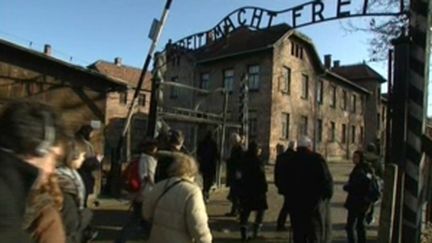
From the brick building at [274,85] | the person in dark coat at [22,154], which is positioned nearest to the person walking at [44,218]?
the person in dark coat at [22,154]

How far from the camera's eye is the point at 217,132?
687 inches

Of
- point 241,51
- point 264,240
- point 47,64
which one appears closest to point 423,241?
point 264,240

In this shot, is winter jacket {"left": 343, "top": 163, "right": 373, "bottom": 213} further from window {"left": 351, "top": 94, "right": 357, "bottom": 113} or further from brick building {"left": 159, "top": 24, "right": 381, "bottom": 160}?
window {"left": 351, "top": 94, "right": 357, "bottom": 113}

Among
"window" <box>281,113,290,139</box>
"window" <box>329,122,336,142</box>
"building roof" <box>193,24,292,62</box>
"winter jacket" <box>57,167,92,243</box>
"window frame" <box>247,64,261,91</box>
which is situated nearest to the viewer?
"winter jacket" <box>57,167,92,243</box>

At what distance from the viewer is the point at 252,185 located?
411 inches

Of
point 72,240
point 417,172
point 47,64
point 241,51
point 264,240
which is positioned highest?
point 241,51

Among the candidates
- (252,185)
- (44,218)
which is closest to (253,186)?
(252,185)

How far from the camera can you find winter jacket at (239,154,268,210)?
33.9ft

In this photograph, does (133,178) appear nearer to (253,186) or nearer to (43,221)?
(253,186)

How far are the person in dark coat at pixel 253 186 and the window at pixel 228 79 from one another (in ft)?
90.8

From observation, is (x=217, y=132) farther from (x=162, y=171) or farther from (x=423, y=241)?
(x=162, y=171)

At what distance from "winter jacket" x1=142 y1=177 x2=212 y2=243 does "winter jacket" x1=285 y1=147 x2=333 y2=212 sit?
3129mm

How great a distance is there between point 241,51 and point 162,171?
3012 cm

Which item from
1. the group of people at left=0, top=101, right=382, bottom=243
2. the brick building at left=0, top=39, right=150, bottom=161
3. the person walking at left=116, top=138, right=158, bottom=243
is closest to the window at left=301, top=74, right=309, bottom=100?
the brick building at left=0, top=39, right=150, bottom=161
